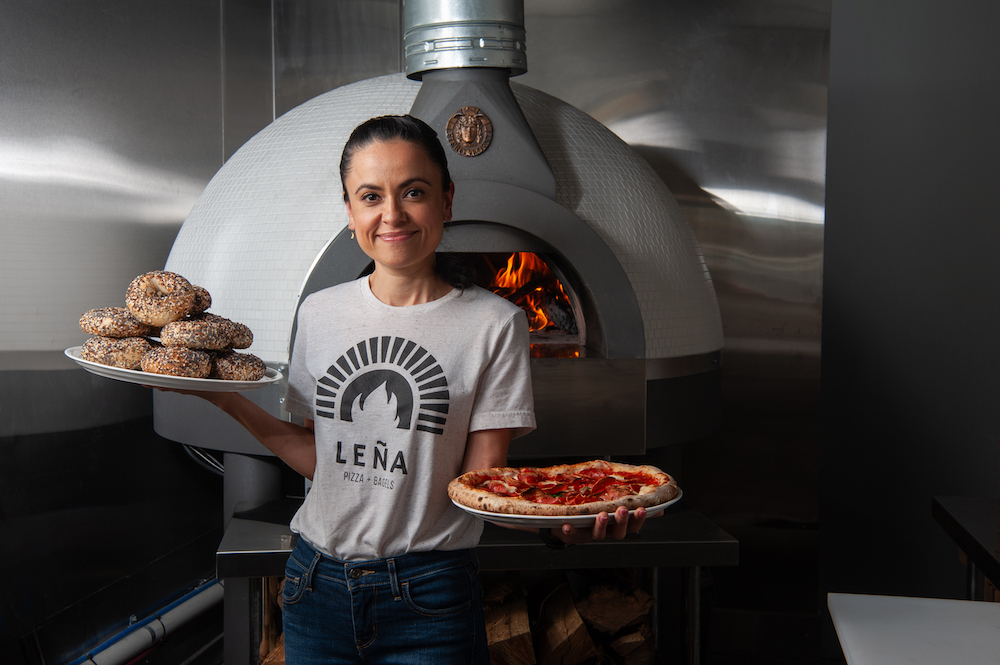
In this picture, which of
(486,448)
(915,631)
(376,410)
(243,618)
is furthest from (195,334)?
(915,631)

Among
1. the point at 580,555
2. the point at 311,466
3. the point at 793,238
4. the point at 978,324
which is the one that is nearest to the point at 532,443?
the point at 580,555

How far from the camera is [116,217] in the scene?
2225 millimetres

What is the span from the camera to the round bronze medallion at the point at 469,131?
1.91m

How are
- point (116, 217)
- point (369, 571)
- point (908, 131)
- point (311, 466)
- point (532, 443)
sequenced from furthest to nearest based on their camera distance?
point (908, 131) → point (116, 217) → point (532, 443) → point (311, 466) → point (369, 571)

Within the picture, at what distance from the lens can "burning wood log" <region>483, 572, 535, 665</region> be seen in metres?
1.90

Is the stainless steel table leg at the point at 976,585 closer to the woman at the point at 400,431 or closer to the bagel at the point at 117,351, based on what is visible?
the woman at the point at 400,431

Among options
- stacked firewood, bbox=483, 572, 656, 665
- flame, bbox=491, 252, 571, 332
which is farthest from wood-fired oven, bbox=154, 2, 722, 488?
stacked firewood, bbox=483, 572, 656, 665

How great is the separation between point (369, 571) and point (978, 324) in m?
2.29

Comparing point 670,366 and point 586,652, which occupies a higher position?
point 670,366

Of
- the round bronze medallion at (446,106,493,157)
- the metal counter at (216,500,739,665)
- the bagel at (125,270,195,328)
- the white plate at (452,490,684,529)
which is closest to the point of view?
the white plate at (452,490,684,529)

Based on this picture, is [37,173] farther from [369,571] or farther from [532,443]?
[369,571]

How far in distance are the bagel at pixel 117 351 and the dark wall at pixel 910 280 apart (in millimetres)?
2156

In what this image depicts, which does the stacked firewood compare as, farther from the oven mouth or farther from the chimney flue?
the chimney flue

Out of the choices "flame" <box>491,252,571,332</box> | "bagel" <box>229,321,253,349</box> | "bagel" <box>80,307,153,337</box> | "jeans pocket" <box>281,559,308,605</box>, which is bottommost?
"jeans pocket" <box>281,559,308,605</box>
